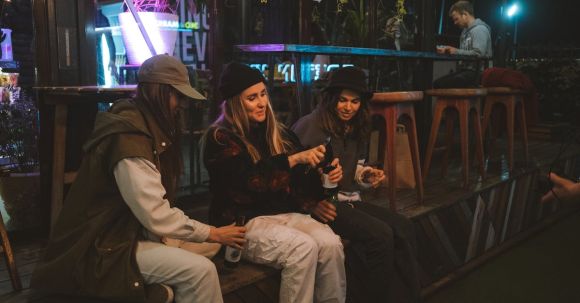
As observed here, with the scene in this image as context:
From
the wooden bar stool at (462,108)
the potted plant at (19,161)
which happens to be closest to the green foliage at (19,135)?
the potted plant at (19,161)

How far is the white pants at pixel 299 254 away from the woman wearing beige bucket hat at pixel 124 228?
0.41 m

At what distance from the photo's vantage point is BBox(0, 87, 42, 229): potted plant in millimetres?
3043

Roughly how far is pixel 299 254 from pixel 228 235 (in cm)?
36

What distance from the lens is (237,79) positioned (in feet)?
8.46

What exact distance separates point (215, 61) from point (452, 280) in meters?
2.35

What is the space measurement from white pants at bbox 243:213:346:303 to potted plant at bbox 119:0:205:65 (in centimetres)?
140

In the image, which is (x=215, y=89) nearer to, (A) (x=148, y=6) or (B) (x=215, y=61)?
(B) (x=215, y=61)

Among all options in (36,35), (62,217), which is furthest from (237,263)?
(36,35)

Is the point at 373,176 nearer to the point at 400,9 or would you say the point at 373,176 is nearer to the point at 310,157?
the point at 310,157

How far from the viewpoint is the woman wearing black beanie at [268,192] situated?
94.9 inches

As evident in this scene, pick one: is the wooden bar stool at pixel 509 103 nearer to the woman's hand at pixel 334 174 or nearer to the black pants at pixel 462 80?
the black pants at pixel 462 80

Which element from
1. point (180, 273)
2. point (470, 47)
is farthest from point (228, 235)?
point (470, 47)

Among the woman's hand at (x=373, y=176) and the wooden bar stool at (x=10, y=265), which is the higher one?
the woman's hand at (x=373, y=176)

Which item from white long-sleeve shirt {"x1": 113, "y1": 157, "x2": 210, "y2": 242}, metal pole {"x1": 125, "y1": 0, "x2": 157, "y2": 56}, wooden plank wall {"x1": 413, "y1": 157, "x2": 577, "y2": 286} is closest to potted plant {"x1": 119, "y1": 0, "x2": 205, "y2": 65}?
metal pole {"x1": 125, "y1": 0, "x2": 157, "y2": 56}
